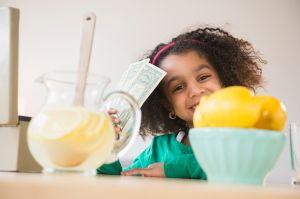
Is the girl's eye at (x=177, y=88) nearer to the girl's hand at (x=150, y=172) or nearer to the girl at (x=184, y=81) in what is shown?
the girl at (x=184, y=81)

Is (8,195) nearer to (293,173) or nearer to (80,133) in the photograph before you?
(80,133)

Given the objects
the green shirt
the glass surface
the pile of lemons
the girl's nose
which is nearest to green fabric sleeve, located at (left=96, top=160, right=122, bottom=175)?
the green shirt

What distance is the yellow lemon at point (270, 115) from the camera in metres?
0.45

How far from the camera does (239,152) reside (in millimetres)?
419

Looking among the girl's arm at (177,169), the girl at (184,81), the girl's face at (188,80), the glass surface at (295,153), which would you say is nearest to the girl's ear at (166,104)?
the girl at (184,81)

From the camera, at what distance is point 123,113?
0.93 m

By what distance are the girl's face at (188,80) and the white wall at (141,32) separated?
1091 millimetres

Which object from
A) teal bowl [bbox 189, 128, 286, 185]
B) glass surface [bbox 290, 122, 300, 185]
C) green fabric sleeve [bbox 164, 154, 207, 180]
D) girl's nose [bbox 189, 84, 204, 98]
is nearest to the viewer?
teal bowl [bbox 189, 128, 286, 185]

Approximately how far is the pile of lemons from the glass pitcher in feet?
0.39

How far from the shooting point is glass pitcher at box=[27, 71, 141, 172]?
438 millimetres

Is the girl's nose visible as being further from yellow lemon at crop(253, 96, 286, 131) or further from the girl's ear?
yellow lemon at crop(253, 96, 286, 131)

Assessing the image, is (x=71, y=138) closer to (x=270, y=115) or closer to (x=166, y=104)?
(x=270, y=115)

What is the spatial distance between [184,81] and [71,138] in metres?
0.82

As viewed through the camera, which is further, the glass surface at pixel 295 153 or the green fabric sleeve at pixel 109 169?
the green fabric sleeve at pixel 109 169
